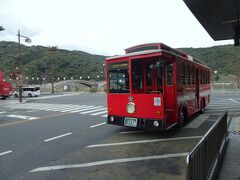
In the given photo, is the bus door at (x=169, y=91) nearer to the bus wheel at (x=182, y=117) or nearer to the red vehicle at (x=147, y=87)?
the red vehicle at (x=147, y=87)

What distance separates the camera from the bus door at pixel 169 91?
773cm

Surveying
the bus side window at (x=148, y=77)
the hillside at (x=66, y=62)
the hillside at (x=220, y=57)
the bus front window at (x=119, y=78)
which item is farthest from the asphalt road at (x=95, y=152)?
the hillside at (x=220, y=57)

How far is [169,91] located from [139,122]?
5.18ft

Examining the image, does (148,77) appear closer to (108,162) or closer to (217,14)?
(217,14)

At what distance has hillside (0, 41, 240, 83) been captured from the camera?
212ft

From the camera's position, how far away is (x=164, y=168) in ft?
15.8

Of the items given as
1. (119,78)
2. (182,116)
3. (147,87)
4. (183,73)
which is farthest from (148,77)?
(182,116)

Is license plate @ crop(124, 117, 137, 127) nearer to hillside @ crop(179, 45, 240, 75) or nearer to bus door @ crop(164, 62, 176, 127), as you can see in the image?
bus door @ crop(164, 62, 176, 127)

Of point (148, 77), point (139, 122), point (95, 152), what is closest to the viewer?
point (95, 152)

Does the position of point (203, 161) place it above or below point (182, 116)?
above

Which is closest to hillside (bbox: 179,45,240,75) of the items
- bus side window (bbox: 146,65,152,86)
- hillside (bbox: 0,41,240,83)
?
hillside (bbox: 0,41,240,83)

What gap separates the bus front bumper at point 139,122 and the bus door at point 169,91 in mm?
628

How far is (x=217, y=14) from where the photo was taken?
245 inches

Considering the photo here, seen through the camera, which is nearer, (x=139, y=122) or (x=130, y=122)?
(x=139, y=122)
